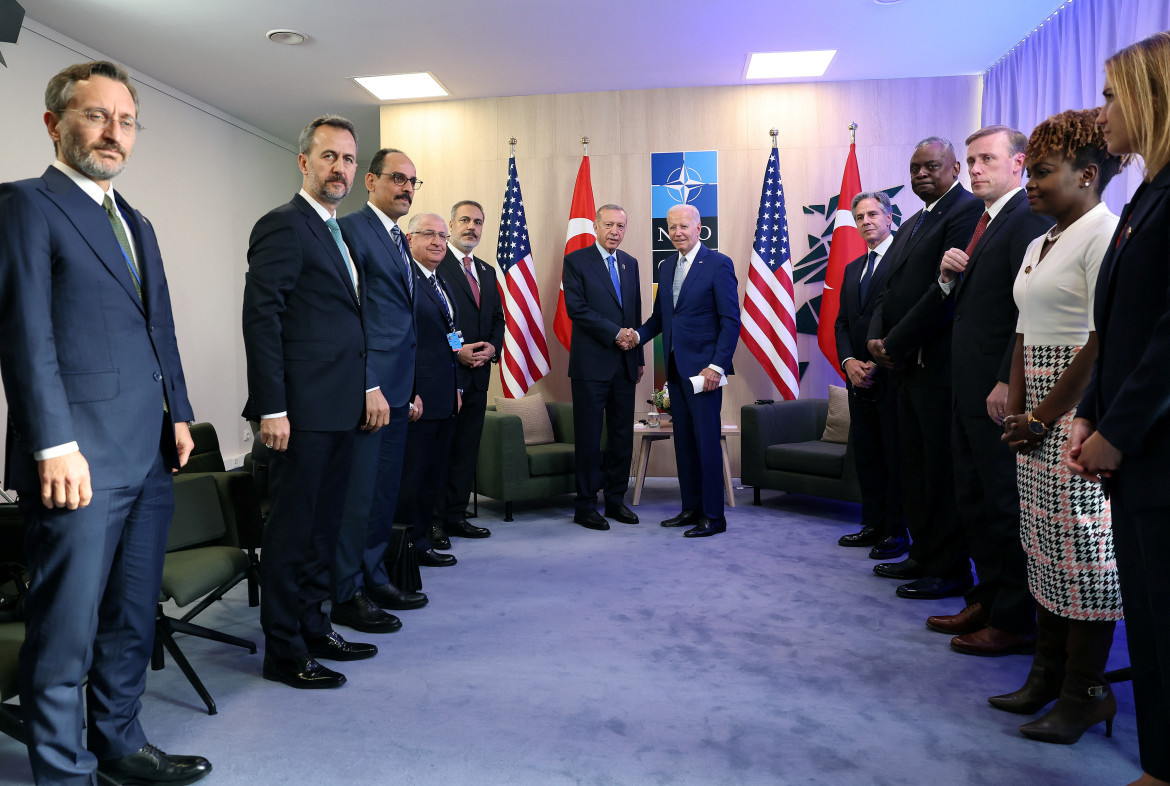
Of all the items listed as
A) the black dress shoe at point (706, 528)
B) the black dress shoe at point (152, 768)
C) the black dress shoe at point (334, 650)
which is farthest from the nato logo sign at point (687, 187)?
the black dress shoe at point (152, 768)

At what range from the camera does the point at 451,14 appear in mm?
5078

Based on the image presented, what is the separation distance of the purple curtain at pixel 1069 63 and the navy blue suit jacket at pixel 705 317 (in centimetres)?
215

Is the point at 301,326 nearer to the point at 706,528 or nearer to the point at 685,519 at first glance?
the point at 706,528

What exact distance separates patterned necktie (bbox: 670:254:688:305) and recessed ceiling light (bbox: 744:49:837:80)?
6.69 feet

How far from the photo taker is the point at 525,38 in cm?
548

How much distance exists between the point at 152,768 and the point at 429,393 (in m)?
2.17

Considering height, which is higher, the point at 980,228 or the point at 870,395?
the point at 980,228

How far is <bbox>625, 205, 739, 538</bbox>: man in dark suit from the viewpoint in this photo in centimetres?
474

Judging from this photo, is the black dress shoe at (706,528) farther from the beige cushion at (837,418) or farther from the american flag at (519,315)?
the american flag at (519,315)

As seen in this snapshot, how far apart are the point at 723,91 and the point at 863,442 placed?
353 cm

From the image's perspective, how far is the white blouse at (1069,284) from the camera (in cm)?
211

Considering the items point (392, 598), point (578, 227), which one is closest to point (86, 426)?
point (392, 598)

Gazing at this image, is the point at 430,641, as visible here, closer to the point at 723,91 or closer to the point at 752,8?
the point at 752,8

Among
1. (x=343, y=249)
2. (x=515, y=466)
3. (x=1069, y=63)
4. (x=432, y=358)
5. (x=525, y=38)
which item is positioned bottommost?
(x=515, y=466)
